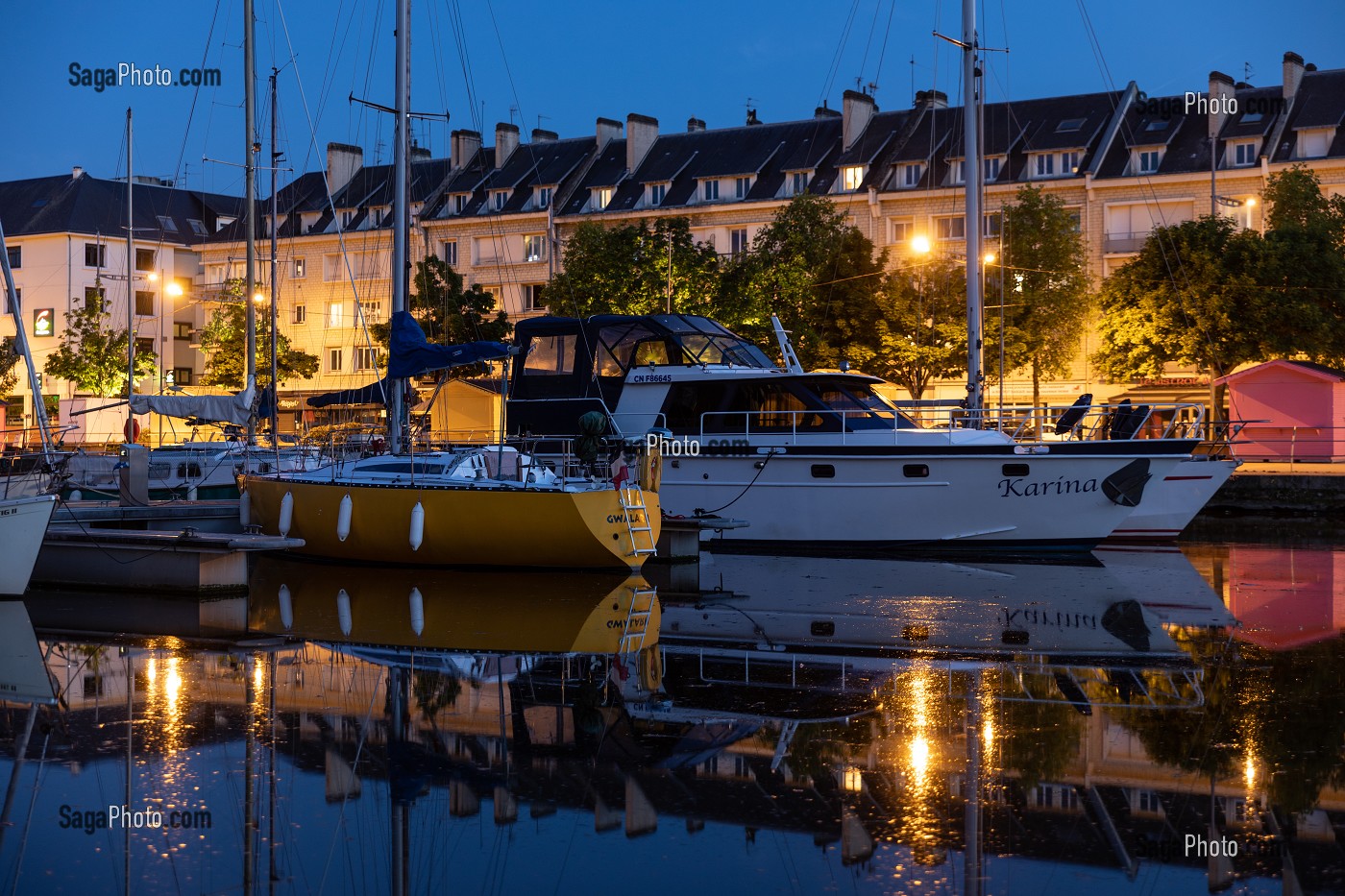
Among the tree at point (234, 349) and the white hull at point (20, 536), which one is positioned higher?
the tree at point (234, 349)

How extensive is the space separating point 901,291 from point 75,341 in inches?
1523

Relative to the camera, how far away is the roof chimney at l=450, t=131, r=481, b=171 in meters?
70.8

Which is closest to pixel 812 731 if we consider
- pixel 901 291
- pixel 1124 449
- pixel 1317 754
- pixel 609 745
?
pixel 609 745

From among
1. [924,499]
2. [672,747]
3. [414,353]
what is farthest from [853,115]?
[672,747]

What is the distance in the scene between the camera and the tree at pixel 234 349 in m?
64.2

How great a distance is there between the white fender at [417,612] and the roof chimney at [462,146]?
55227 millimetres

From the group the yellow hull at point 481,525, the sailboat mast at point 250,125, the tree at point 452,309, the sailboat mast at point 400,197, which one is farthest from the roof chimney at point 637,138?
the yellow hull at point 481,525

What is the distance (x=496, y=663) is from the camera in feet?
41.1

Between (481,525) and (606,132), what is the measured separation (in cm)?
5160

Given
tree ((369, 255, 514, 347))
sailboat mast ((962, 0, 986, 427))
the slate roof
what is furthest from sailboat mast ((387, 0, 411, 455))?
the slate roof

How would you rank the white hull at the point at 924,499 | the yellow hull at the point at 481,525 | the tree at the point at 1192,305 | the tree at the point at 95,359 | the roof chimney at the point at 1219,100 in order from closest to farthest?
1. the yellow hull at the point at 481,525
2. the white hull at the point at 924,499
3. the tree at the point at 1192,305
4. the roof chimney at the point at 1219,100
5. the tree at the point at 95,359

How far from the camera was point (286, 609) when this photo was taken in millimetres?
16266

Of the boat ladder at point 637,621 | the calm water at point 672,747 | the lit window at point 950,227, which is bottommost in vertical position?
the calm water at point 672,747

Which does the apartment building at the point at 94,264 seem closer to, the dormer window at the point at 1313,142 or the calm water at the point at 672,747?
the dormer window at the point at 1313,142
